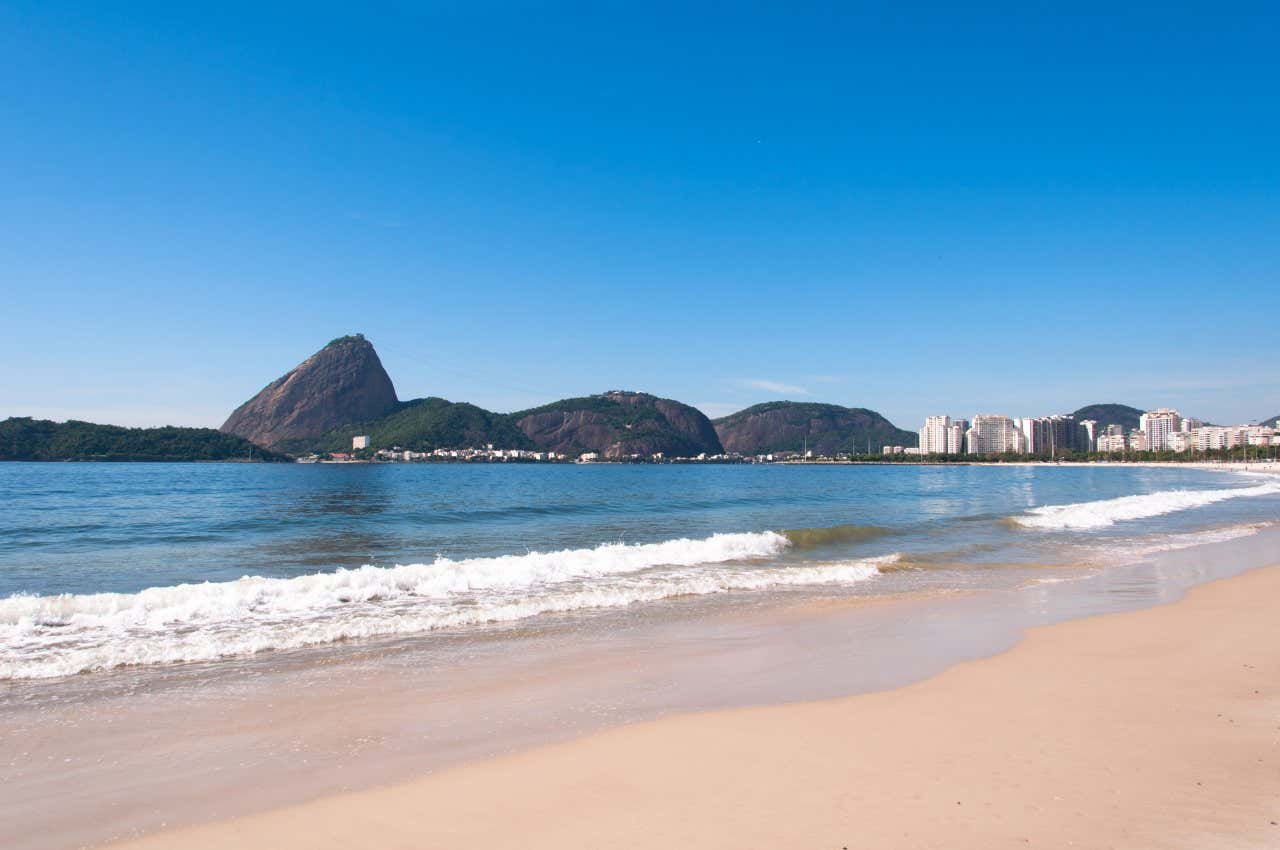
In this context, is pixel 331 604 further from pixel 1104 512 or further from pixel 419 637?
pixel 1104 512

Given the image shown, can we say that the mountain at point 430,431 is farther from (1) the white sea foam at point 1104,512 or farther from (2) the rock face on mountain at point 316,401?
(1) the white sea foam at point 1104,512

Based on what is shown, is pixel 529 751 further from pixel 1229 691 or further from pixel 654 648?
pixel 1229 691

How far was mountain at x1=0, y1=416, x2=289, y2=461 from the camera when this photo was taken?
11069 centimetres

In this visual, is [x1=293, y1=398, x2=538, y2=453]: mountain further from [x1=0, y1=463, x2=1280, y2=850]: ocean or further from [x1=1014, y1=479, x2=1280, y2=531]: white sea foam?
[x1=0, y1=463, x2=1280, y2=850]: ocean

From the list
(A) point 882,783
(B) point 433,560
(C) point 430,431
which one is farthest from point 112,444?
(A) point 882,783

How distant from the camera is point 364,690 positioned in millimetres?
6863

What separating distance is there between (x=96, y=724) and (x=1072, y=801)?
24.7ft

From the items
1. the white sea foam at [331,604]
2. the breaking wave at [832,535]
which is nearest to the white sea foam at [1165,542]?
the breaking wave at [832,535]

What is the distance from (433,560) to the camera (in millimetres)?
17172

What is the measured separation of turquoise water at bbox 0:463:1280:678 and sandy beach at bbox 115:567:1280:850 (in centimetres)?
525

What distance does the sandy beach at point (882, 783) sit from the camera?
3.86 metres

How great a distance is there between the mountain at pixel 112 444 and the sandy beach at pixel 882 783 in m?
143

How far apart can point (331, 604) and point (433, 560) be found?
6.00 m

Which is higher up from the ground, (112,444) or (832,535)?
(112,444)
